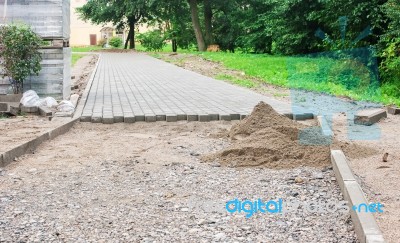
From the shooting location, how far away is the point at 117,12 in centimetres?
4172

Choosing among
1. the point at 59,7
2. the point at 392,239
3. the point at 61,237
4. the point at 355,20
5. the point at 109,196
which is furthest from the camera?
the point at 355,20

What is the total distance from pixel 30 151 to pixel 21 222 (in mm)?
2525

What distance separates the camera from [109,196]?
477cm

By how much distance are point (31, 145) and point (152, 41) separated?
39.3 meters

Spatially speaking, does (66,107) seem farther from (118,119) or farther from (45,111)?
(118,119)

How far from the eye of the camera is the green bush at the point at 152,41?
45.2 m

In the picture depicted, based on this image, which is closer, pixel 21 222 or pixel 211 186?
pixel 21 222

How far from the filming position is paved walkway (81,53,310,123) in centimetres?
856

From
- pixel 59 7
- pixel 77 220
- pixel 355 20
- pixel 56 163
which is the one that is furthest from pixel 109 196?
pixel 355 20

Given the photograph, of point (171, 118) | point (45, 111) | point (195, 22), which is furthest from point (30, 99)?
point (195, 22)

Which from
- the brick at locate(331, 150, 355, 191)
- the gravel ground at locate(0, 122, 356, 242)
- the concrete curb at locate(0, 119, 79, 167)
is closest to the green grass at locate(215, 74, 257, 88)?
the concrete curb at locate(0, 119, 79, 167)

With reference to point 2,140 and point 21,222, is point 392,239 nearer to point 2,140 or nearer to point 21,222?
point 21,222

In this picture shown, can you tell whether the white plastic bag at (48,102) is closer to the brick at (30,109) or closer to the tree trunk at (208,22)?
the brick at (30,109)

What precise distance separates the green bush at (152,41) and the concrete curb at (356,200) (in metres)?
40.4
